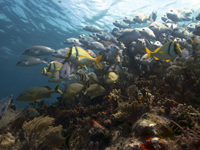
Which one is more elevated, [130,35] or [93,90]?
[130,35]

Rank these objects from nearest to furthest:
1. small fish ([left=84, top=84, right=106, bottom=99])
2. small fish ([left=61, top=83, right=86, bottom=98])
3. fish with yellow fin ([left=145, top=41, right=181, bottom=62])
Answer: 1. fish with yellow fin ([left=145, top=41, right=181, bottom=62])
2. small fish ([left=61, top=83, right=86, bottom=98])
3. small fish ([left=84, top=84, right=106, bottom=99])

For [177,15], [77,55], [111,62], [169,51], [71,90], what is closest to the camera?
[169,51]

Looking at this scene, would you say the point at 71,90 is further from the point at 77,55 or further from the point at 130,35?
the point at 130,35

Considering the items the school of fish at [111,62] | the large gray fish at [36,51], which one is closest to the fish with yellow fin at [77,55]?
the school of fish at [111,62]

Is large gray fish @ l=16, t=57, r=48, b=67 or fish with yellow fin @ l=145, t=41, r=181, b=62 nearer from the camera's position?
fish with yellow fin @ l=145, t=41, r=181, b=62

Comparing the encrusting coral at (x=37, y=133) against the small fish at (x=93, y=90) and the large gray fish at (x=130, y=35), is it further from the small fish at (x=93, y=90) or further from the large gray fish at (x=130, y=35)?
the large gray fish at (x=130, y=35)

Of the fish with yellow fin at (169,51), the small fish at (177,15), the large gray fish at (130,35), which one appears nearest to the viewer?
the fish with yellow fin at (169,51)

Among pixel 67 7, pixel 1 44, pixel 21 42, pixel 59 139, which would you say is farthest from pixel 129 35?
pixel 1 44

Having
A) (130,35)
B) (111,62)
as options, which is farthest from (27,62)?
(130,35)

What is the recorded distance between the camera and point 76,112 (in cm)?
416

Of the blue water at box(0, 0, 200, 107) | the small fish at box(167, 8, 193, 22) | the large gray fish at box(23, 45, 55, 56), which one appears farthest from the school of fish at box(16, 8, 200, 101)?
the blue water at box(0, 0, 200, 107)

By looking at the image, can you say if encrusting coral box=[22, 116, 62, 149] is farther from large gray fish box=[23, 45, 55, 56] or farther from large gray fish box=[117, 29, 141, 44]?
large gray fish box=[117, 29, 141, 44]

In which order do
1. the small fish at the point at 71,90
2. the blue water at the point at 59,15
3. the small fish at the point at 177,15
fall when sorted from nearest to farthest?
the small fish at the point at 71,90, the small fish at the point at 177,15, the blue water at the point at 59,15

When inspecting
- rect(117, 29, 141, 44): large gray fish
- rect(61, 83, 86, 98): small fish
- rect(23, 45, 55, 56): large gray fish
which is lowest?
rect(61, 83, 86, 98): small fish
